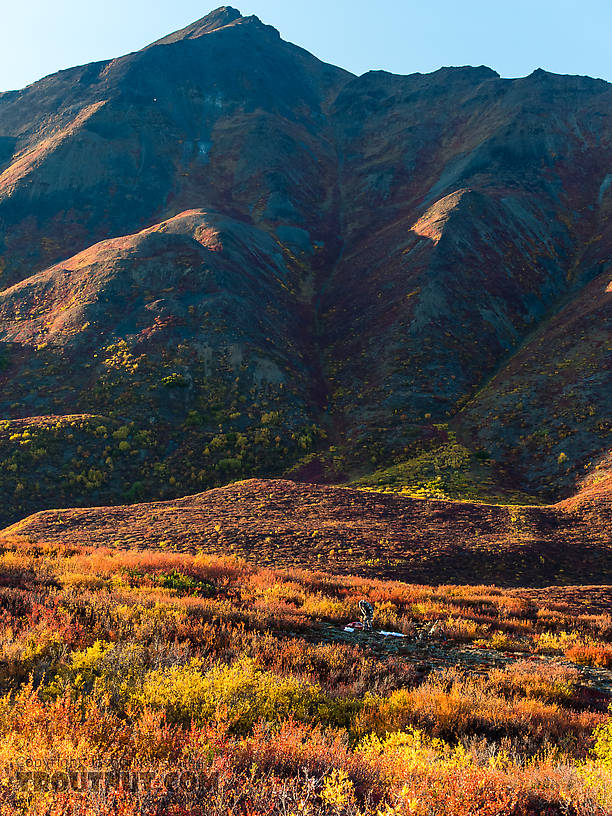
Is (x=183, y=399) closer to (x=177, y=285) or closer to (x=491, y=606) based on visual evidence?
(x=177, y=285)

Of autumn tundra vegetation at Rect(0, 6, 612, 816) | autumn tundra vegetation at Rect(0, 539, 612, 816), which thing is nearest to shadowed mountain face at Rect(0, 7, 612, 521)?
autumn tundra vegetation at Rect(0, 6, 612, 816)

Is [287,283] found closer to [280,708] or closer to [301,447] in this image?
[301,447]

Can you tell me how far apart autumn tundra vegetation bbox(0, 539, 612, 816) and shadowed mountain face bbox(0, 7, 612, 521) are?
23.0m

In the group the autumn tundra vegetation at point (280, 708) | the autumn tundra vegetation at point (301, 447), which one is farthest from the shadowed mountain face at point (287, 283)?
the autumn tundra vegetation at point (280, 708)

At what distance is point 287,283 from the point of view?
60375 millimetres

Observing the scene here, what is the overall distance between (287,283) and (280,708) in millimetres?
58783

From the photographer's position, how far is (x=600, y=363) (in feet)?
126

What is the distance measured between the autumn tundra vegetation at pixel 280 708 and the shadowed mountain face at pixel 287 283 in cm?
2304

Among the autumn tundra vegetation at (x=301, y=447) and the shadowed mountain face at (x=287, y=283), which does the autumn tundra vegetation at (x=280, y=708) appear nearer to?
the autumn tundra vegetation at (x=301, y=447)

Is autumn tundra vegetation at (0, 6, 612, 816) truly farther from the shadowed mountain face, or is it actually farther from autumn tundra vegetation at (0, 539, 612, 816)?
the shadowed mountain face

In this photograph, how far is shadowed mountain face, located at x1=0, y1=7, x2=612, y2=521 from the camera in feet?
112

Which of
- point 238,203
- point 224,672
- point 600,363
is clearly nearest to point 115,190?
point 238,203

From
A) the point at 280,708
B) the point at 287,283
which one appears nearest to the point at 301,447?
the point at 280,708

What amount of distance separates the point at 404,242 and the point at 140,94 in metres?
69.9
